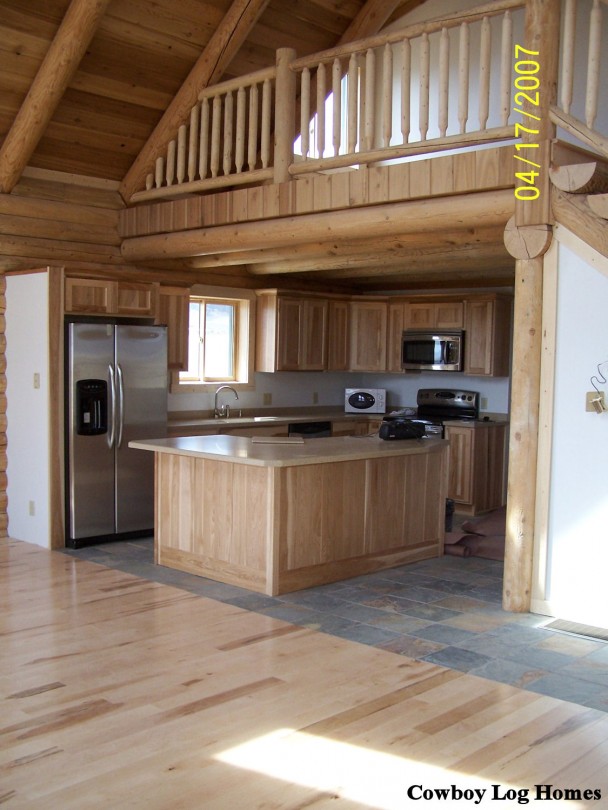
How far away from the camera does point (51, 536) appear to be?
6426mm

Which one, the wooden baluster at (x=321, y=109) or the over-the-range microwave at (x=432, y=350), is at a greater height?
the wooden baluster at (x=321, y=109)

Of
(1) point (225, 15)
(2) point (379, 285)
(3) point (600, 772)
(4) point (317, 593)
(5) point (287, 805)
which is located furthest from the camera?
(2) point (379, 285)

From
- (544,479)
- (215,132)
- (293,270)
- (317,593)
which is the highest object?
(215,132)

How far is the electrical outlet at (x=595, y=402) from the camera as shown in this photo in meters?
4.54

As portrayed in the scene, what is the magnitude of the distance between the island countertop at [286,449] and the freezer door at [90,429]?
27.3 inches

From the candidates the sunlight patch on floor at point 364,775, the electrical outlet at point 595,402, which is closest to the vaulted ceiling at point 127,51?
the electrical outlet at point 595,402

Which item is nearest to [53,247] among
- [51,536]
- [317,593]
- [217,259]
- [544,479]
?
[217,259]

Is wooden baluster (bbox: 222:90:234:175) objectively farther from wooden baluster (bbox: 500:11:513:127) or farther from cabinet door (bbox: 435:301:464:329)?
cabinet door (bbox: 435:301:464:329)

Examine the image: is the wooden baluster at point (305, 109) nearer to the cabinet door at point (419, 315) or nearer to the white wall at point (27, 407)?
the white wall at point (27, 407)

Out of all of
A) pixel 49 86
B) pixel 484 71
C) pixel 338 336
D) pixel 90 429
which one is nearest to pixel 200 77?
pixel 49 86

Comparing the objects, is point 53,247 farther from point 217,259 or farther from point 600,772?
point 600,772

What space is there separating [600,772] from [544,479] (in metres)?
1.98

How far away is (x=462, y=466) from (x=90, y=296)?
150 inches

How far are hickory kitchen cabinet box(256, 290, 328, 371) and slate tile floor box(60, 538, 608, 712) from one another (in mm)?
2906
